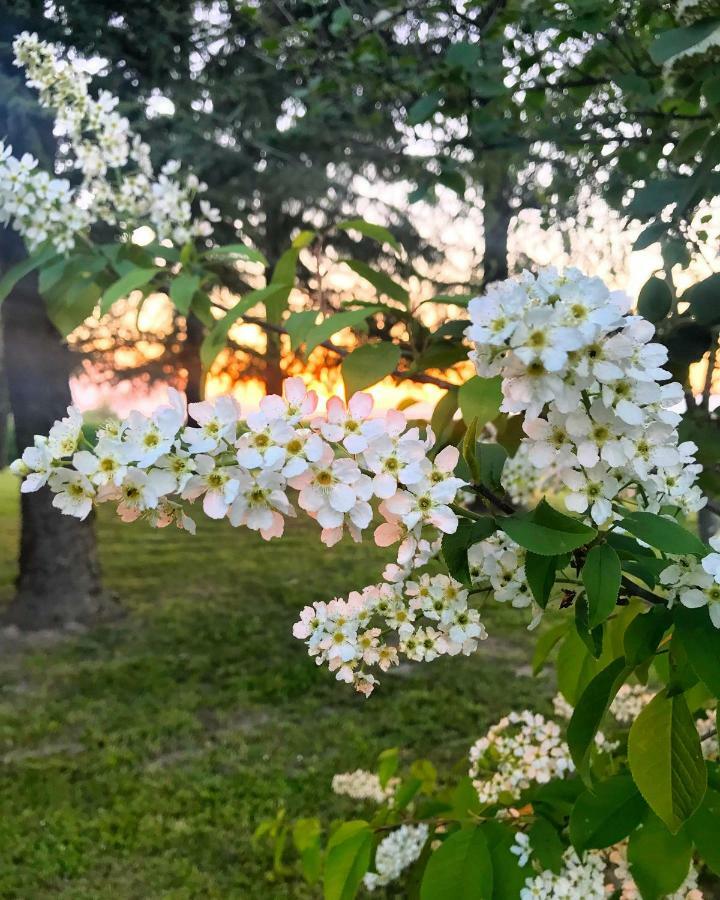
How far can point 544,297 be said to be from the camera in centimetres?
26

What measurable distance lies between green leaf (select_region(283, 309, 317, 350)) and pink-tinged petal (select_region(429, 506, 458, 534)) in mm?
290

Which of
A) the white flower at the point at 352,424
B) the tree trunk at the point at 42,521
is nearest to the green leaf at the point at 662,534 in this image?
the white flower at the point at 352,424

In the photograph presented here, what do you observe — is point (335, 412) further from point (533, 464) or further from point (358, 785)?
point (358, 785)

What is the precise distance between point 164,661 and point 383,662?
1.55 meters

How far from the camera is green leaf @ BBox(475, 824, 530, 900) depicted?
45 centimetres

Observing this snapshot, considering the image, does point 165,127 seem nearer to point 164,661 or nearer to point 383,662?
point 164,661

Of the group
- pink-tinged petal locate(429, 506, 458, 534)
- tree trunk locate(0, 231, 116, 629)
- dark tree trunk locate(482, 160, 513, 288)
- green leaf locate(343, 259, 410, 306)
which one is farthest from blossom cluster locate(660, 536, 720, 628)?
tree trunk locate(0, 231, 116, 629)

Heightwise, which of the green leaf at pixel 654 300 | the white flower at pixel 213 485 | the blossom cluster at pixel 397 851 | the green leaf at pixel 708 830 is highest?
the green leaf at pixel 654 300

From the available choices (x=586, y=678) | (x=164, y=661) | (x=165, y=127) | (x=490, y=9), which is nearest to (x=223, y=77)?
(x=165, y=127)

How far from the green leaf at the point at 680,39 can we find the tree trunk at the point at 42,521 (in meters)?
1.67

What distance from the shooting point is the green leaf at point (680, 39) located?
440mm

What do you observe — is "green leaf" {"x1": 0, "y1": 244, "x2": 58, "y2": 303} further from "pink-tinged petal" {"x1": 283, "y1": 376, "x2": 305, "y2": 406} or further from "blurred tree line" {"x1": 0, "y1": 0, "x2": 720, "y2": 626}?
"pink-tinged petal" {"x1": 283, "y1": 376, "x2": 305, "y2": 406}

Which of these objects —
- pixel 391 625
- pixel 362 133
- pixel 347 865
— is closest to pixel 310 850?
pixel 347 865

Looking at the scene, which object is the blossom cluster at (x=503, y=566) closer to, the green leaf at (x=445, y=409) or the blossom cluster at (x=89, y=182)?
the green leaf at (x=445, y=409)
